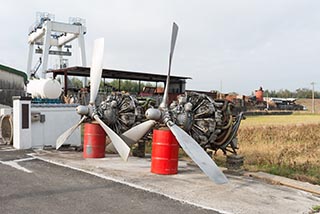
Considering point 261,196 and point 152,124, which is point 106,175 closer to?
point 152,124

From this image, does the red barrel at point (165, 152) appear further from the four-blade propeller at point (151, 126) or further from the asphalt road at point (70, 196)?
the asphalt road at point (70, 196)

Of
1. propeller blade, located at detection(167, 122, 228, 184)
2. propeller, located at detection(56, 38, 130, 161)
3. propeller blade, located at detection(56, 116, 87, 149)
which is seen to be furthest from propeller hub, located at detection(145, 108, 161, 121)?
propeller blade, located at detection(56, 116, 87, 149)

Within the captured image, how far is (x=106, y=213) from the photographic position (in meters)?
4.81

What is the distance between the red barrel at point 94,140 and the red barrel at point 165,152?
2450 mm

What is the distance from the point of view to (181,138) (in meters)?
7.01

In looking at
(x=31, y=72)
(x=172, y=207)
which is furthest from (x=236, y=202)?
(x=31, y=72)

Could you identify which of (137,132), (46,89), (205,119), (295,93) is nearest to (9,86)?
(46,89)

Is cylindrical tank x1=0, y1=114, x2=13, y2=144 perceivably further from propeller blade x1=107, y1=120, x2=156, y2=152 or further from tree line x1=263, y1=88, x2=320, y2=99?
tree line x1=263, y1=88, x2=320, y2=99

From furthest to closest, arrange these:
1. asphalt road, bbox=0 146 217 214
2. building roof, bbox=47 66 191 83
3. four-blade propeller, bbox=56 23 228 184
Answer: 1. building roof, bbox=47 66 191 83
2. four-blade propeller, bbox=56 23 228 184
3. asphalt road, bbox=0 146 217 214

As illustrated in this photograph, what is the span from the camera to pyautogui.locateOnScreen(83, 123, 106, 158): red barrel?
937 centimetres

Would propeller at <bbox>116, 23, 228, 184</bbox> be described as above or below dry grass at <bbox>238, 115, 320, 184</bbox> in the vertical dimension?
above

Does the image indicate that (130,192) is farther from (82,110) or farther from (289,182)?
(82,110)

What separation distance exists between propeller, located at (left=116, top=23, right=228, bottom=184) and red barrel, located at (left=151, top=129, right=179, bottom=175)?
303 millimetres

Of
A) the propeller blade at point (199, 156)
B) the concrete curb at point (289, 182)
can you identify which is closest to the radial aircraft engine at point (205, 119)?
the propeller blade at point (199, 156)
